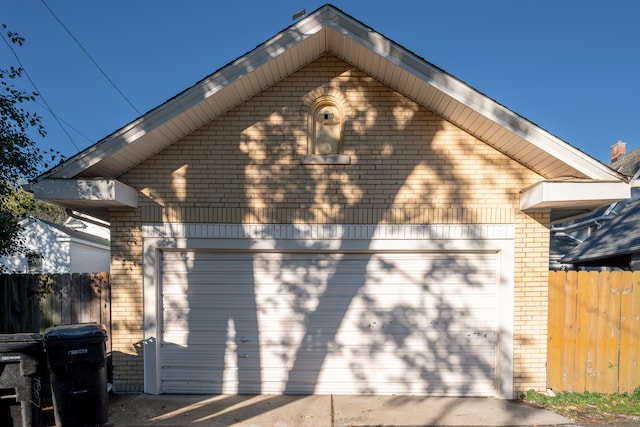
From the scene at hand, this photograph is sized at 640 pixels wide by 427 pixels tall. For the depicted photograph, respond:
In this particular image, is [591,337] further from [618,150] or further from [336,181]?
[618,150]

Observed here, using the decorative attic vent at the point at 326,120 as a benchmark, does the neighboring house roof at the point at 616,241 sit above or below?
below

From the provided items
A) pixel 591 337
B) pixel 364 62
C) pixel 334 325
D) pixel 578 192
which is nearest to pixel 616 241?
pixel 591 337

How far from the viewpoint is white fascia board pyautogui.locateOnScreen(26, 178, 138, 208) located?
191 inches

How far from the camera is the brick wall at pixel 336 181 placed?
5.41m

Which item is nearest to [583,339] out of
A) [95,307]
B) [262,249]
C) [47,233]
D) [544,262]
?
[544,262]

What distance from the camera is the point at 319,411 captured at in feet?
16.2

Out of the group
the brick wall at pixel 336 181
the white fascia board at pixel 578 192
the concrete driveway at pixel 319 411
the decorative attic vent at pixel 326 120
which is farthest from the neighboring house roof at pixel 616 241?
the decorative attic vent at pixel 326 120

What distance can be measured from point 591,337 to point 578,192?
232 centimetres

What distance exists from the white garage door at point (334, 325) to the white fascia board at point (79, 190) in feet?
4.03

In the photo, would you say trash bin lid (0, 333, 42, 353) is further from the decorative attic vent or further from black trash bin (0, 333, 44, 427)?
the decorative attic vent

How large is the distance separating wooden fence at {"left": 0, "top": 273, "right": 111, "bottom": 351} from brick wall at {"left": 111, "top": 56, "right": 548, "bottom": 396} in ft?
1.13

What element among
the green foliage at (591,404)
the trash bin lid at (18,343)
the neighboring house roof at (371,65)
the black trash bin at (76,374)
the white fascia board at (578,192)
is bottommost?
the green foliage at (591,404)

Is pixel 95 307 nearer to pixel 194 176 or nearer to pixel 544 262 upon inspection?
pixel 194 176

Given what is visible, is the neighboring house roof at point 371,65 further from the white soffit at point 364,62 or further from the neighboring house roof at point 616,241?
the neighboring house roof at point 616,241
